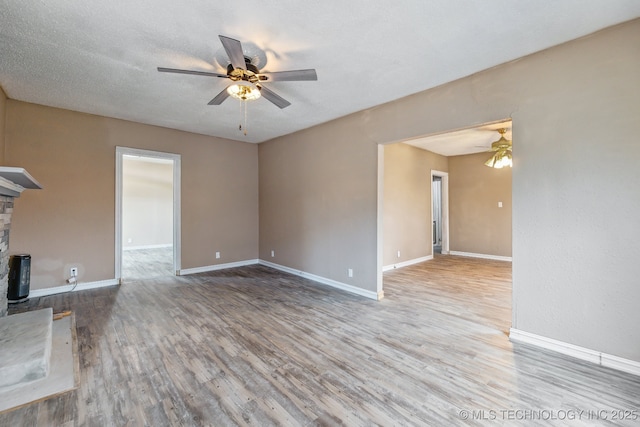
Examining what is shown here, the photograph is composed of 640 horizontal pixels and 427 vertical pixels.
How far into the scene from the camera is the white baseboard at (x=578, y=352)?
7.14 feet

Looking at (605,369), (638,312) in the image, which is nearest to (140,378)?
(605,369)

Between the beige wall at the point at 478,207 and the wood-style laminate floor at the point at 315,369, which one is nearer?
the wood-style laminate floor at the point at 315,369

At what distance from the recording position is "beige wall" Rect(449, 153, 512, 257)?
682cm

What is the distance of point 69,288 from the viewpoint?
419 cm

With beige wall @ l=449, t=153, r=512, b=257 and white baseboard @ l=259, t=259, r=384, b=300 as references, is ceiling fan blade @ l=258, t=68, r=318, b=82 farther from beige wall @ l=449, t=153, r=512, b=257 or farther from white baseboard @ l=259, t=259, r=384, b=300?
beige wall @ l=449, t=153, r=512, b=257

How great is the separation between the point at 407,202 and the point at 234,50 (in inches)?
202

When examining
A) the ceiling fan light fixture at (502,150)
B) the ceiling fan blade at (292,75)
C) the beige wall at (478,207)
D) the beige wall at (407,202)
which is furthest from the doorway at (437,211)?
the ceiling fan blade at (292,75)

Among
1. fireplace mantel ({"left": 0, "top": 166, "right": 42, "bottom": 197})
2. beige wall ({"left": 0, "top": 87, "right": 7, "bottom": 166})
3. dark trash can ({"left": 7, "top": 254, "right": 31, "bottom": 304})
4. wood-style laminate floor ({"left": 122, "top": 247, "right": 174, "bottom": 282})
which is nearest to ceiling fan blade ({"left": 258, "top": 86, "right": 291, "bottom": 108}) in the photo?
fireplace mantel ({"left": 0, "top": 166, "right": 42, "bottom": 197})

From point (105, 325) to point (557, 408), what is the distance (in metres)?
4.16

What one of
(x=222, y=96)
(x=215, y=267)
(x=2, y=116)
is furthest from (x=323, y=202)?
(x=2, y=116)

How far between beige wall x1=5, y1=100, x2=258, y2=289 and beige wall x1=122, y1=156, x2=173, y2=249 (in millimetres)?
4142

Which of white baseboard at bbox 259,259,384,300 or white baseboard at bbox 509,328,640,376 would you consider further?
white baseboard at bbox 259,259,384,300

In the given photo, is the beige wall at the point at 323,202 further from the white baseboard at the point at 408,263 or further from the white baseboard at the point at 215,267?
the white baseboard at the point at 408,263

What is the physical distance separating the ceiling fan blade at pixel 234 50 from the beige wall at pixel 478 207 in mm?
6822
